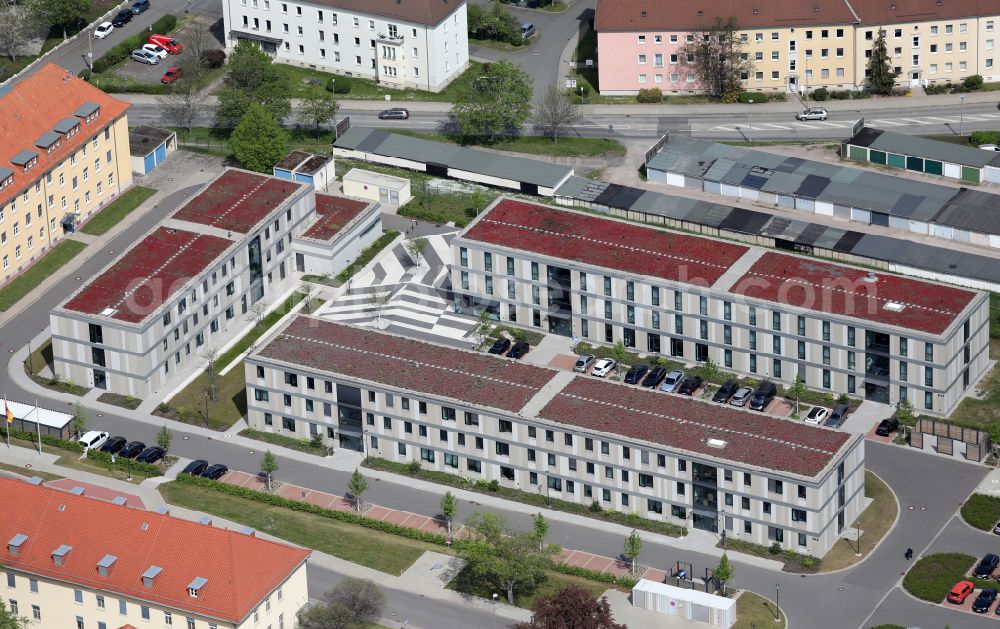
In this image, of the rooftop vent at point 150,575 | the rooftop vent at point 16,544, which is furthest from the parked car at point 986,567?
the rooftop vent at point 16,544

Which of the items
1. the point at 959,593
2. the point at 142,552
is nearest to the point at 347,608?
the point at 142,552

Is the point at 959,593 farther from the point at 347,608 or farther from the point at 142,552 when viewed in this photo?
the point at 142,552

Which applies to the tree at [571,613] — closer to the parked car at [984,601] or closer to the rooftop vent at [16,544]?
the parked car at [984,601]

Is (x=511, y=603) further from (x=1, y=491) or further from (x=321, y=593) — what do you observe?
(x=1, y=491)

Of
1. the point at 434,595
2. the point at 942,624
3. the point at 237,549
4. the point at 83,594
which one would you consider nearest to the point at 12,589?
the point at 83,594

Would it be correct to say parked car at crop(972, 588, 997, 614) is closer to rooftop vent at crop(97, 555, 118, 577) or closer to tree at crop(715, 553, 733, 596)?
tree at crop(715, 553, 733, 596)
